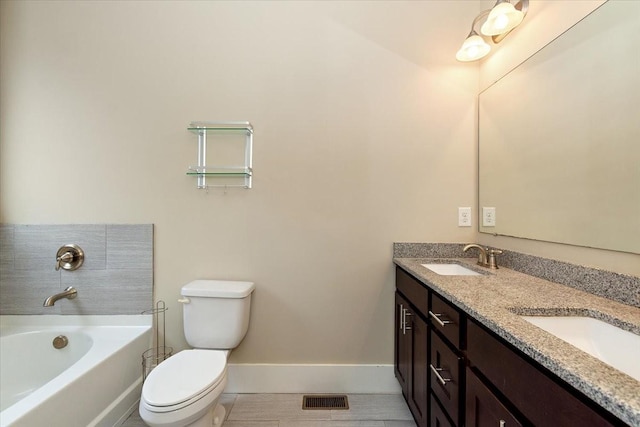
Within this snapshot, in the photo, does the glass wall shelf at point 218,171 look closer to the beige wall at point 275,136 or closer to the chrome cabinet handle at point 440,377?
the beige wall at point 275,136

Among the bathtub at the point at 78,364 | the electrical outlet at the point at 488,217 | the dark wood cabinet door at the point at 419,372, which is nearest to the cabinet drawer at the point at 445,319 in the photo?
the dark wood cabinet door at the point at 419,372

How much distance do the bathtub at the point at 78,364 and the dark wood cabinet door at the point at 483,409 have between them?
1634 millimetres

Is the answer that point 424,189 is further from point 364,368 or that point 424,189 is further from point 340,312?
point 364,368

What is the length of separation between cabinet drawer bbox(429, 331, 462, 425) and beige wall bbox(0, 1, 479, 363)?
64cm

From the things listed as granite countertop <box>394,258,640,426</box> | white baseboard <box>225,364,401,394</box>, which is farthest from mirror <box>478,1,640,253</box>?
white baseboard <box>225,364,401,394</box>

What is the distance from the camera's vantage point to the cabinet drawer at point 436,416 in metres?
1.08

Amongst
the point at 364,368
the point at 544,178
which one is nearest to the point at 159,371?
the point at 364,368

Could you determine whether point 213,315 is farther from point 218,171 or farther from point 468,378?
point 468,378

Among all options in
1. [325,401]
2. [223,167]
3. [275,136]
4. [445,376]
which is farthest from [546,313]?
[223,167]

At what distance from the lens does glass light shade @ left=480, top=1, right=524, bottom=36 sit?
1430 mm

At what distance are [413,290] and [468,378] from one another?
0.57 m

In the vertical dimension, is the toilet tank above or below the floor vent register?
above

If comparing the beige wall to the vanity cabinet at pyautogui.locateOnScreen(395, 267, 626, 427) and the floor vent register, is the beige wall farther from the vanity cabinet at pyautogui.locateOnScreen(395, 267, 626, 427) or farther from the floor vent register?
the vanity cabinet at pyautogui.locateOnScreen(395, 267, 626, 427)

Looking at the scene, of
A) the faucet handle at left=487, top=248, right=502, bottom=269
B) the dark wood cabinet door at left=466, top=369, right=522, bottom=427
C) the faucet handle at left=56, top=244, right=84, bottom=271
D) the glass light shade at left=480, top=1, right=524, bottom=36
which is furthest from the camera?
the faucet handle at left=56, top=244, right=84, bottom=271
